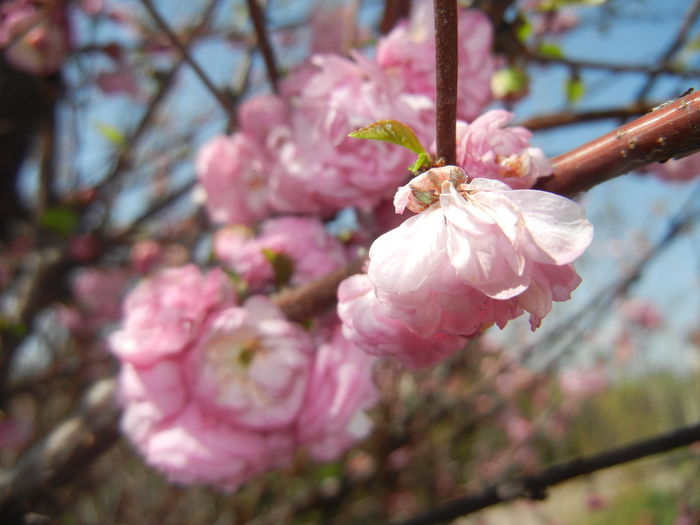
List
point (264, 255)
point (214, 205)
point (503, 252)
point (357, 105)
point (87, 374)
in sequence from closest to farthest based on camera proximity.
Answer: point (503, 252)
point (357, 105)
point (264, 255)
point (214, 205)
point (87, 374)

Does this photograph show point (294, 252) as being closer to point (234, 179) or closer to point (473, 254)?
point (234, 179)

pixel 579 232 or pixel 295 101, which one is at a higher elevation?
pixel 295 101

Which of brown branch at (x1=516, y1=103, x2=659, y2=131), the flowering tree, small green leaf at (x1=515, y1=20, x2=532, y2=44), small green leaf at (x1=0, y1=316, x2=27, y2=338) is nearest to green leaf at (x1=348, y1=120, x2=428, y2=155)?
the flowering tree

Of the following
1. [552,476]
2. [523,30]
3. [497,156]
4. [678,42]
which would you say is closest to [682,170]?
[678,42]

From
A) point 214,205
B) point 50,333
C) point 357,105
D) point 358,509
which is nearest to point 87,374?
point 50,333

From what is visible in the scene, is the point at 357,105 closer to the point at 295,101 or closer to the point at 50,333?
the point at 295,101

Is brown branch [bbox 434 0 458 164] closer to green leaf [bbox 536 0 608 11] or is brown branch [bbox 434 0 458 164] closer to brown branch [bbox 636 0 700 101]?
green leaf [bbox 536 0 608 11]
